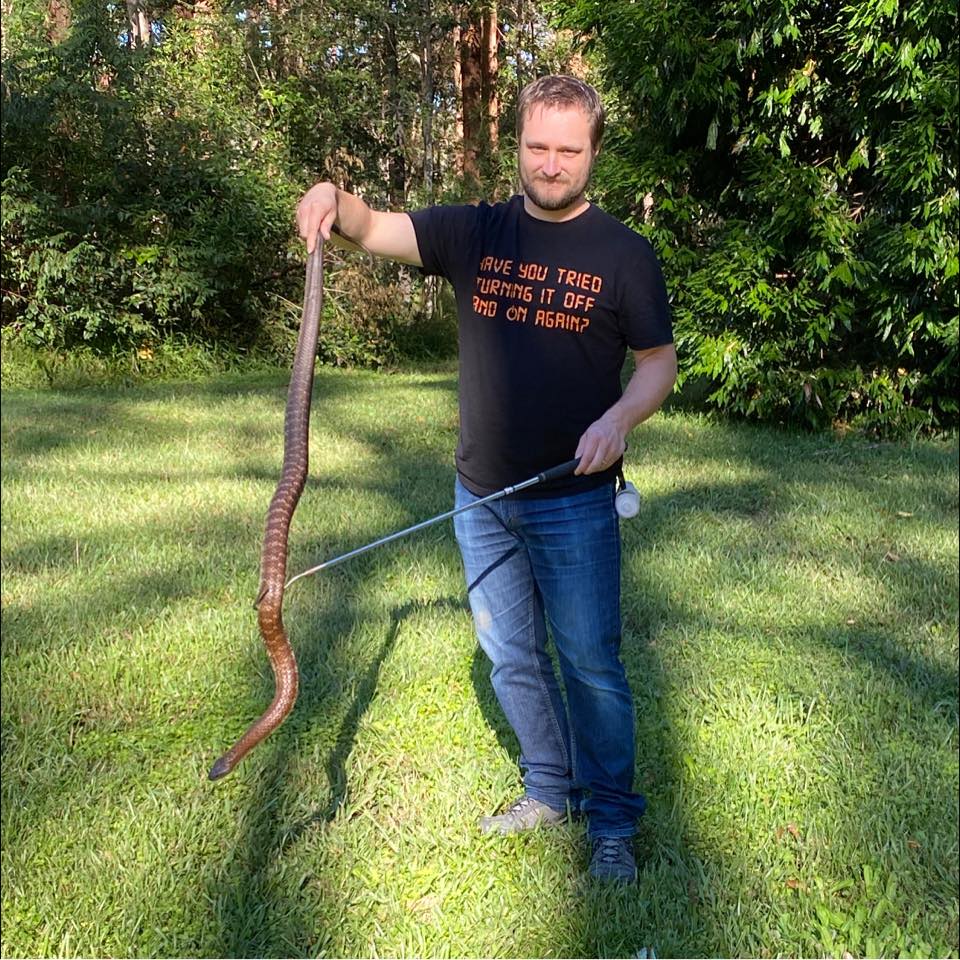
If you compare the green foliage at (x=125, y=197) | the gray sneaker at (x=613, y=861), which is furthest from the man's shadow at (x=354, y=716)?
the green foliage at (x=125, y=197)

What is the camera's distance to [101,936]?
8.68ft

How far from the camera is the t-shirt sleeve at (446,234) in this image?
103 inches

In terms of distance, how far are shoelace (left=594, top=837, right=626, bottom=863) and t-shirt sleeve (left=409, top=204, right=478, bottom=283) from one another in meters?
1.77

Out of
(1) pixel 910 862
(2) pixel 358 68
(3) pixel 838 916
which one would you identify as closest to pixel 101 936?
(3) pixel 838 916

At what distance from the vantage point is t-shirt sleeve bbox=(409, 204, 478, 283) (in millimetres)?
2607

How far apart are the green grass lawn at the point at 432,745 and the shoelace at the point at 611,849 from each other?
3.8 inches

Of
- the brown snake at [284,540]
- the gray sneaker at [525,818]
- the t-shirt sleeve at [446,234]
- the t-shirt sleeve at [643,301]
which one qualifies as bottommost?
the gray sneaker at [525,818]

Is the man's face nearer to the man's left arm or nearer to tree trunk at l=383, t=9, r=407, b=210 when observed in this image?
the man's left arm

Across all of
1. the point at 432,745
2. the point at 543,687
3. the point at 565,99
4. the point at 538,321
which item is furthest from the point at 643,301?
the point at 432,745

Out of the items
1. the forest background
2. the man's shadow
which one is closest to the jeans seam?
the man's shadow

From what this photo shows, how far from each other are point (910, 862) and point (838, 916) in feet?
1.25

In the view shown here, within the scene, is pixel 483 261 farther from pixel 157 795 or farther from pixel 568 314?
pixel 157 795

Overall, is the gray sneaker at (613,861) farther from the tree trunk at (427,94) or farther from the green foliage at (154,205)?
the tree trunk at (427,94)

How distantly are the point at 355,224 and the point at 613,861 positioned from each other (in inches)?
80.7
